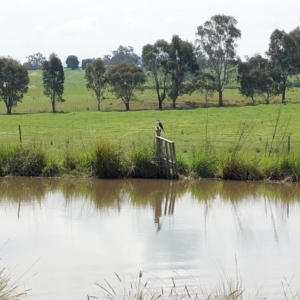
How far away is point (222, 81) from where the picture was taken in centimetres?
6944

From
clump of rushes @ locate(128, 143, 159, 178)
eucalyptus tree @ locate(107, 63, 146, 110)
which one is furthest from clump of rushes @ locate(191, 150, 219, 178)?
eucalyptus tree @ locate(107, 63, 146, 110)

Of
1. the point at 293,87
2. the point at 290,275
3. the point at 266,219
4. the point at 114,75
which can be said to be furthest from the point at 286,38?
the point at 290,275

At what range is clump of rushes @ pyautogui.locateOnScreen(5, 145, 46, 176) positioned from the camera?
63.6 feet

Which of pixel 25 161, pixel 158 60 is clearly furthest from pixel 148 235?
pixel 158 60

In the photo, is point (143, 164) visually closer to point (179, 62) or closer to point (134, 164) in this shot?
point (134, 164)

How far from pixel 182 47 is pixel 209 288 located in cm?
5959

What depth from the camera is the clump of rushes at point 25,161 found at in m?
19.4

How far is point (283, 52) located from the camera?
225ft

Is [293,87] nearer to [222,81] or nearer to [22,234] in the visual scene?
[222,81]

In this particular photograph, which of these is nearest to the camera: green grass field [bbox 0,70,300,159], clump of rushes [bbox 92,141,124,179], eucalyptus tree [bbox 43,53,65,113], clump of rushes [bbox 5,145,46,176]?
clump of rushes [bbox 92,141,124,179]

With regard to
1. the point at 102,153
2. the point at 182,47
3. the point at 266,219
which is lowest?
the point at 266,219

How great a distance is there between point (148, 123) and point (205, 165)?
22.1 m

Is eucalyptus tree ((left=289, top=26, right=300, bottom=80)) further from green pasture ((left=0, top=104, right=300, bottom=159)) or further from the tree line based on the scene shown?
green pasture ((left=0, top=104, right=300, bottom=159))

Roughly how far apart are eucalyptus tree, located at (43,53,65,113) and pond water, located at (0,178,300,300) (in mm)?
49888
